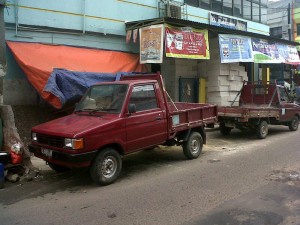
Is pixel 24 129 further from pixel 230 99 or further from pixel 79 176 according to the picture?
pixel 230 99

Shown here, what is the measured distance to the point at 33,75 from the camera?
9961mm

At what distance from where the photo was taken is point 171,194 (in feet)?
19.4

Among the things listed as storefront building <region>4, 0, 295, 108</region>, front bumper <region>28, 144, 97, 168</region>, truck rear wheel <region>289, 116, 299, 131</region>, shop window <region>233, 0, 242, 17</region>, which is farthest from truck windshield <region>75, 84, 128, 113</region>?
shop window <region>233, 0, 242, 17</region>

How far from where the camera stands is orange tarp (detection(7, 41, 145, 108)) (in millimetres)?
9938

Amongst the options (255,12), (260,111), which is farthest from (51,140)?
(255,12)

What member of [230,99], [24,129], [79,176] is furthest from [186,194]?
[230,99]

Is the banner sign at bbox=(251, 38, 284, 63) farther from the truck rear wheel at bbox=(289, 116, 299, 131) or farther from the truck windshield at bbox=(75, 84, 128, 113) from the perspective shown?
the truck windshield at bbox=(75, 84, 128, 113)

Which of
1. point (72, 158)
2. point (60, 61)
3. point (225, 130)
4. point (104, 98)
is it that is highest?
point (60, 61)

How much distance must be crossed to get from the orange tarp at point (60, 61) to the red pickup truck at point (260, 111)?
383cm

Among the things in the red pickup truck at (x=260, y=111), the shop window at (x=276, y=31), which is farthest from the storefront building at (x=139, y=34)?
the shop window at (x=276, y=31)

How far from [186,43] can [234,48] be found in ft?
9.97

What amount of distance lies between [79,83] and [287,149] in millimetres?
6171

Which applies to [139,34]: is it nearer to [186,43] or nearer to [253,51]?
[186,43]

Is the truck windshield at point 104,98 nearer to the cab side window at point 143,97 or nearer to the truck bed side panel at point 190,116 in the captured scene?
the cab side window at point 143,97
